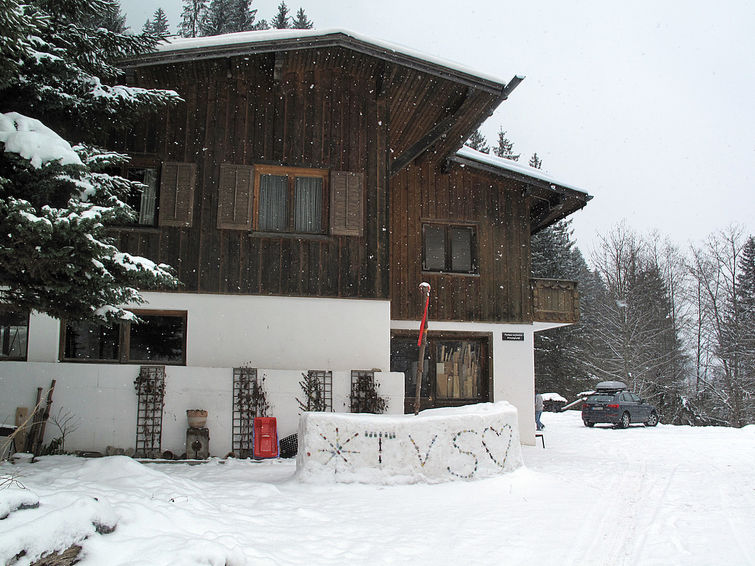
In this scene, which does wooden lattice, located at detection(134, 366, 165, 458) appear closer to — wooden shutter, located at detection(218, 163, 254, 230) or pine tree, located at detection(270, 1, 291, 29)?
wooden shutter, located at detection(218, 163, 254, 230)

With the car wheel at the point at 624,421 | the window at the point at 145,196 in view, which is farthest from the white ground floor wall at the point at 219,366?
the car wheel at the point at 624,421

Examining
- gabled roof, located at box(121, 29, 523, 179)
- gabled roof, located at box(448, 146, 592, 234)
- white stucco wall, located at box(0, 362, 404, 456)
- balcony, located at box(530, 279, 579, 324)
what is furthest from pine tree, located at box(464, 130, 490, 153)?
white stucco wall, located at box(0, 362, 404, 456)

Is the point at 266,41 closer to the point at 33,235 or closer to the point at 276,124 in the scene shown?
the point at 276,124

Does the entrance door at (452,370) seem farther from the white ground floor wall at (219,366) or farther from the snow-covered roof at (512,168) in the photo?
the white ground floor wall at (219,366)

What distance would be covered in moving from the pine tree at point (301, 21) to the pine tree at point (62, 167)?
112 feet

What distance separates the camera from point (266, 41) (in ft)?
36.7

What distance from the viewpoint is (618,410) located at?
25.0 metres

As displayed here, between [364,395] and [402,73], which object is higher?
[402,73]

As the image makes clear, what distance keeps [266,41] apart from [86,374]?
19.9 feet

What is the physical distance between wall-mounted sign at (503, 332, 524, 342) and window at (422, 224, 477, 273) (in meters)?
1.70

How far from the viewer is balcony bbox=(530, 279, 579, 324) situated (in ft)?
54.2

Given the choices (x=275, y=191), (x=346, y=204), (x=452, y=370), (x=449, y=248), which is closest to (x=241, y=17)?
(x=449, y=248)

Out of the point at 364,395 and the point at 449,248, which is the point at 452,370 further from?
the point at 364,395

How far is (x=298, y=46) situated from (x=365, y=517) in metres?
7.85
